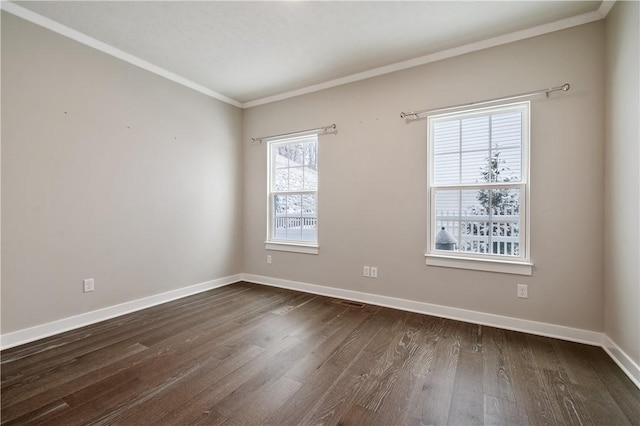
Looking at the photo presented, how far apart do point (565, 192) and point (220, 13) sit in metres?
3.29

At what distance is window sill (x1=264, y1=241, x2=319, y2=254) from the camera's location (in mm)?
3832

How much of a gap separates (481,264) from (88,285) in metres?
3.78

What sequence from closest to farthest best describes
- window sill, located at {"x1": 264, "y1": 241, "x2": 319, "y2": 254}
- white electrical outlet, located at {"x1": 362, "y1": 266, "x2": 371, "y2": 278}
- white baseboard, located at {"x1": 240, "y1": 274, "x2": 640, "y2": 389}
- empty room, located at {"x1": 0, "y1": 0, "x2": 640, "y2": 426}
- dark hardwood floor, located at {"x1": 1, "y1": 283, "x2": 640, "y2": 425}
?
dark hardwood floor, located at {"x1": 1, "y1": 283, "x2": 640, "y2": 425} → empty room, located at {"x1": 0, "y1": 0, "x2": 640, "y2": 426} → white baseboard, located at {"x1": 240, "y1": 274, "x2": 640, "y2": 389} → white electrical outlet, located at {"x1": 362, "y1": 266, "x2": 371, "y2": 278} → window sill, located at {"x1": 264, "y1": 241, "x2": 319, "y2": 254}

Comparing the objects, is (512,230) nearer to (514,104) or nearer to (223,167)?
(514,104)

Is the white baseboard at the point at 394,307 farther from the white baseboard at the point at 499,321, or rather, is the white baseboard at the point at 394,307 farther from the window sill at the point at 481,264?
the window sill at the point at 481,264

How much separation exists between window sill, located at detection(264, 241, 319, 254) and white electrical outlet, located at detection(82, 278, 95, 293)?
6.69 ft

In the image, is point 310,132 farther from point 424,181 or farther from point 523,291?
point 523,291

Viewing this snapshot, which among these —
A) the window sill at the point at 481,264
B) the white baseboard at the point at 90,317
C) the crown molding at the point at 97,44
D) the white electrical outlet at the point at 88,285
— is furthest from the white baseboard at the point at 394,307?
the crown molding at the point at 97,44

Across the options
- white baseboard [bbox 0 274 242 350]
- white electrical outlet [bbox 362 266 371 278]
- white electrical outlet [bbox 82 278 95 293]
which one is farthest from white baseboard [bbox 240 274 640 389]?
white electrical outlet [bbox 82 278 95 293]

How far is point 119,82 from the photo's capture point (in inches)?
118

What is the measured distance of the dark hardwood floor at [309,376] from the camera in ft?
5.11

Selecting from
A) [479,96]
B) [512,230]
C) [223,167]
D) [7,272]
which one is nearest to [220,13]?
[223,167]

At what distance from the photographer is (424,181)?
3066mm

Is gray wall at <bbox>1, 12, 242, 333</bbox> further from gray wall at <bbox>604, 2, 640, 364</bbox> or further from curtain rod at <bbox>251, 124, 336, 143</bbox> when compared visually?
gray wall at <bbox>604, 2, 640, 364</bbox>
